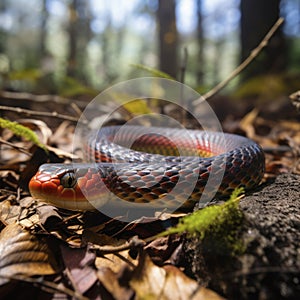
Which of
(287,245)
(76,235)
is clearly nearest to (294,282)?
(287,245)

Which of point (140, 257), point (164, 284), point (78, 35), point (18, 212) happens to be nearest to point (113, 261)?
point (140, 257)

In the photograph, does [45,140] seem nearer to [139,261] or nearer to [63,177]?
[63,177]

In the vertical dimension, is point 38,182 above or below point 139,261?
above

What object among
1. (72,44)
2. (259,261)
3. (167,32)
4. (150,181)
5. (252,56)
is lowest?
(72,44)

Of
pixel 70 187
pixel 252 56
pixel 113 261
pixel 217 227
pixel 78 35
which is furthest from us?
pixel 78 35

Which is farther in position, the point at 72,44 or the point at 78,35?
the point at 78,35

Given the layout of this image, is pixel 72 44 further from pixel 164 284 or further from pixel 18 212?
pixel 164 284

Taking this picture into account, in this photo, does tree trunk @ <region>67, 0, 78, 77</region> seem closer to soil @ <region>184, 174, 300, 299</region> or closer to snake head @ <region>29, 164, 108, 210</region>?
snake head @ <region>29, 164, 108, 210</region>
